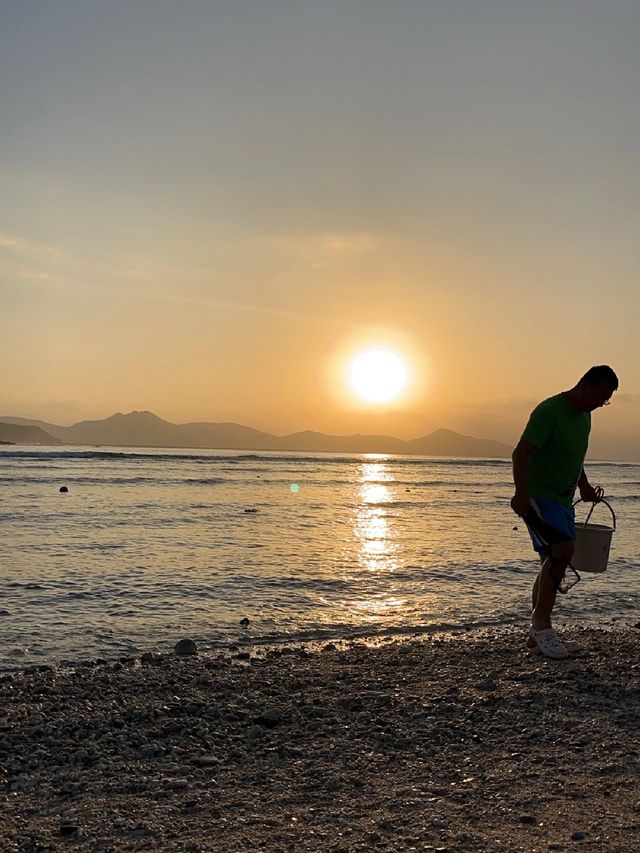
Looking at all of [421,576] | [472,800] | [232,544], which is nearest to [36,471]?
[232,544]

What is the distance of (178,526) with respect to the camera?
18062 millimetres

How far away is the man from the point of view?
6641mm

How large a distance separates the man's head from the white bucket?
50.9 inches

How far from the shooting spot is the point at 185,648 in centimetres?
725

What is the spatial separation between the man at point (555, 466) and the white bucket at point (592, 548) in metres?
0.50

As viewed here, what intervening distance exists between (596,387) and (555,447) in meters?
0.66

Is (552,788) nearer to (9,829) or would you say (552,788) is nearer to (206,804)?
(206,804)

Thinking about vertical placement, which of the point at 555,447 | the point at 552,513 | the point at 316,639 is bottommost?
the point at 316,639

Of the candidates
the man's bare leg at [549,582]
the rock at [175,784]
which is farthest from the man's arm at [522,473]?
the rock at [175,784]

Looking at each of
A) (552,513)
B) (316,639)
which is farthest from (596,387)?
(316,639)

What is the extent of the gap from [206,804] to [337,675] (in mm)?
2575

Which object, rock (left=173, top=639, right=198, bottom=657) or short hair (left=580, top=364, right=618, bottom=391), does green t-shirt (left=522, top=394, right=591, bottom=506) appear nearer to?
short hair (left=580, top=364, right=618, bottom=391)

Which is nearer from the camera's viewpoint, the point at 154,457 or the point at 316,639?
the point at 316,639

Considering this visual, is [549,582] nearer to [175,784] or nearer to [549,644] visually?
[549,644]
